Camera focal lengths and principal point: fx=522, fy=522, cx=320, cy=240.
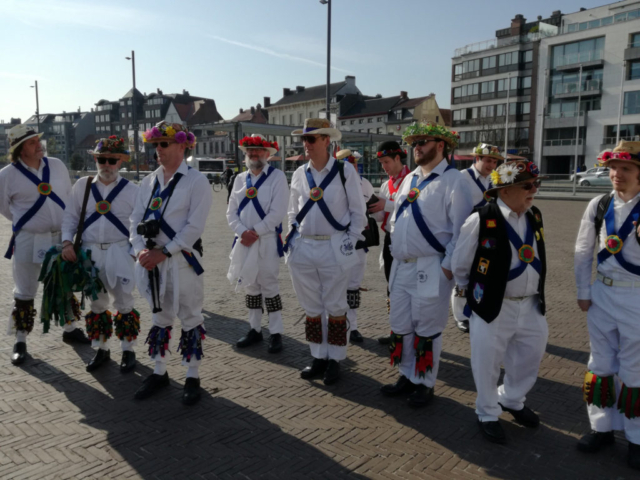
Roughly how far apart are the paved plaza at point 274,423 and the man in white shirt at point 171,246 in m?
0.44

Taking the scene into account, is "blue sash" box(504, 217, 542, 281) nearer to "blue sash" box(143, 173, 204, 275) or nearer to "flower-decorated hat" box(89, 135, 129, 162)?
"blue sash" box(143, 173, 204, 275)

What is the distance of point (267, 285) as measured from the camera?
5.77 m

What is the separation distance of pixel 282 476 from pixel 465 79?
59.5 metres

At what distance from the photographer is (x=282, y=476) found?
3283 millimetres

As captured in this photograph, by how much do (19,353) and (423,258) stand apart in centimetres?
408

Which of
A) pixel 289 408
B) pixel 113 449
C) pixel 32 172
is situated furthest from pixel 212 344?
pixel 32 172

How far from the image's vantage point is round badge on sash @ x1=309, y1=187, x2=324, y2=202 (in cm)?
477

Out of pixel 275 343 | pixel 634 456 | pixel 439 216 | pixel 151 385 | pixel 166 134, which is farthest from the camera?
pixel 275 343

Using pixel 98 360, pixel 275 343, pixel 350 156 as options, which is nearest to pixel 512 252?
pixel 275 343

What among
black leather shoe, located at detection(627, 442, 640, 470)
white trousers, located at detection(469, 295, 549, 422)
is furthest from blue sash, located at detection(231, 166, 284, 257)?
black leather shoe, located at detection(627, 442, 640, 470)

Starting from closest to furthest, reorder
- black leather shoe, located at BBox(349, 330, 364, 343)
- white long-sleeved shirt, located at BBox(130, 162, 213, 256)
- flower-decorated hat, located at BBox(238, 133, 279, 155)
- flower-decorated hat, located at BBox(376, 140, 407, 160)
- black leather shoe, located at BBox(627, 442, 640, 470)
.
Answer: black leather shoe, located at BBox(627, 442, 640, 470), white long-sleeved shirt, located at BBox(130, 162, 213, 256), flower-decorated hat, located at BBox(238, 133, 279, 155), black leather shoe, located at BBox(349, 330, 364, 343), flower-decorated hat, located at BBox(376, 140, 407, 160)

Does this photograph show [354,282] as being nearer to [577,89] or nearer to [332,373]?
[332,373]

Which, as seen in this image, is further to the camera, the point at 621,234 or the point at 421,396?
the point at 421,396

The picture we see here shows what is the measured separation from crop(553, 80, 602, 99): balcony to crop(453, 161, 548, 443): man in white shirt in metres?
47.3
